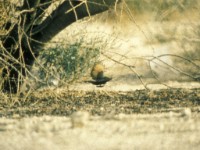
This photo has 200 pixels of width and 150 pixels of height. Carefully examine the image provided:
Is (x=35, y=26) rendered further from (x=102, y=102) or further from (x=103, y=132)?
(x=103, y=132)

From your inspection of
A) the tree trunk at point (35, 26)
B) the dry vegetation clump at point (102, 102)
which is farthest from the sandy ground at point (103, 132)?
the tree trunk at point (35, 26)

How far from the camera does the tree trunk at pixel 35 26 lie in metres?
9.41

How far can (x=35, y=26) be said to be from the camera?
32.3 feet

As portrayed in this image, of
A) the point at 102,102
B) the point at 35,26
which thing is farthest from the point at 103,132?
the point at 35,26

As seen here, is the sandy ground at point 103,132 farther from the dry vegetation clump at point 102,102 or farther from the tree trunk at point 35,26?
the tree trunk at point 35,26

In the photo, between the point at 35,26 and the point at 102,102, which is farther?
the point at 35,26

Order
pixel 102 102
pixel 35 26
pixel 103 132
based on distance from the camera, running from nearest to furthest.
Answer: pixel 103 132
pixel 102 102
pixel 35 26

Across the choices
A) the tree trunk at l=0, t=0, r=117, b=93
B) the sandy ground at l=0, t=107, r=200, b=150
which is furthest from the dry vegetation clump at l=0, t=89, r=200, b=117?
the sandy ground at l=0, t=107, r=200, b=150

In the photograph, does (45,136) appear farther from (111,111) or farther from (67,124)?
(111,111)

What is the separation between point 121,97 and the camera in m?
10.1

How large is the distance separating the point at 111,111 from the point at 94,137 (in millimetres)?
2196

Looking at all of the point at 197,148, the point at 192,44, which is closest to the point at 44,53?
the point at 197,148

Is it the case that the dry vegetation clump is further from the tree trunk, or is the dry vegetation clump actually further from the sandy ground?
the sandy ground

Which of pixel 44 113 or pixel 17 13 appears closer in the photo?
pixel 44 113
